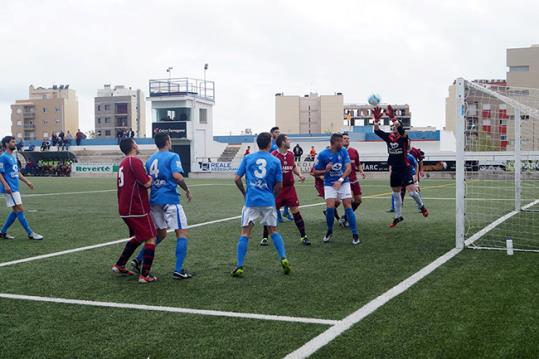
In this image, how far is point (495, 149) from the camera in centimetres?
1304

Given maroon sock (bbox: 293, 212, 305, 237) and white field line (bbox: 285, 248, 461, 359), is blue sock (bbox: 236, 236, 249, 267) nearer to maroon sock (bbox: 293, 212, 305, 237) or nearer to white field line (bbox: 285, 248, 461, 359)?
white field line (bbox: 285, 248, 461, 359)

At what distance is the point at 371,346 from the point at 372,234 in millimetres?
6901

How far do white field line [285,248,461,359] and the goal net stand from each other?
7.53 feet

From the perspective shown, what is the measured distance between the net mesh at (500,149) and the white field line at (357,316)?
2645 mm

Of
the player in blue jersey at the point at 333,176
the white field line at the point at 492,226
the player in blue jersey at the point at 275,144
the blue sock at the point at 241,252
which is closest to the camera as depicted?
the blue sock at the point at 241,252

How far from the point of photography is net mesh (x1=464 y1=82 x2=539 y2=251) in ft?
33.8

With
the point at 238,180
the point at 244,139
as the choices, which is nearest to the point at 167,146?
the point at 238,180

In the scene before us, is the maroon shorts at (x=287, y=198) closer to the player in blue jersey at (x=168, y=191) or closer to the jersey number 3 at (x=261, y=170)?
the jersey number 3 at (x=261, y=170)

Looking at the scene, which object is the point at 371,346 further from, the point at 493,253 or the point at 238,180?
the point at 493,253

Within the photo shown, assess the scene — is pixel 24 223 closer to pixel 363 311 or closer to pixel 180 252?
pixel 180 252

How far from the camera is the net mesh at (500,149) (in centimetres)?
1029

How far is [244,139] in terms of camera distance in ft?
218

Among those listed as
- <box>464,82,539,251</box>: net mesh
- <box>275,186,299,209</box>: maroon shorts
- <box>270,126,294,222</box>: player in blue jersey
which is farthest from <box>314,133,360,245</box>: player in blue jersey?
<box>464,82,539,251</box>: net mesh

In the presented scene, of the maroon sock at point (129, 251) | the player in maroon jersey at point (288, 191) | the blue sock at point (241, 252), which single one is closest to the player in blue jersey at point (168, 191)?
the maroon sock at point (129, 251)
